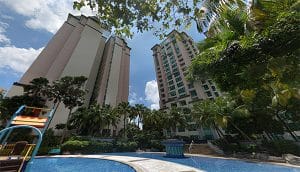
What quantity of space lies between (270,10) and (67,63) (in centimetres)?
4613

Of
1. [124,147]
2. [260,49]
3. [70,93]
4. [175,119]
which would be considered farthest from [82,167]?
[175,119]

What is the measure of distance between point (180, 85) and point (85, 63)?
3300 cm

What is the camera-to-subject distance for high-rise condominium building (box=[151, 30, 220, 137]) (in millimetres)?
50938

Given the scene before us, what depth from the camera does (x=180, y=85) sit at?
2362 inches

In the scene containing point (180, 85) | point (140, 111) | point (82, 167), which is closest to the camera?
point (82, 167)

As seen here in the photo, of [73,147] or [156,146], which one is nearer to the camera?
[73,147]

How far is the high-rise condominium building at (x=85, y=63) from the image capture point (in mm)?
40062

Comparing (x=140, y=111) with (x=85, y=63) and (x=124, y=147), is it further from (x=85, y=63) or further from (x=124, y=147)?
(x=85, y=63)

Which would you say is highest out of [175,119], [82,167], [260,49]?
[175,119]

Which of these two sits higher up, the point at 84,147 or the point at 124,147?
the point at 124,147

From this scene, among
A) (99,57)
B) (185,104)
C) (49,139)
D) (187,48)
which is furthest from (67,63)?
(187,48)

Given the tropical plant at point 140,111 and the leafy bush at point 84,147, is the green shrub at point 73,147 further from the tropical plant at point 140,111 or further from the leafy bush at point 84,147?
the tropical plant at point 140,111

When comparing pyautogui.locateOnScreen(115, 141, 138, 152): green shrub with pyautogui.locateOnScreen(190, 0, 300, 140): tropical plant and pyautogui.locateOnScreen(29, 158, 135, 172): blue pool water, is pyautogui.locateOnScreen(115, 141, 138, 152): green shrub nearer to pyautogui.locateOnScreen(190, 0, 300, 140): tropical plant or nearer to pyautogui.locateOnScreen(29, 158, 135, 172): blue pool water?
pyautogui.locateOnScreen(29, 158, 135, 172): blue pool water

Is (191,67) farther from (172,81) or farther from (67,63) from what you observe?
(172,81)
